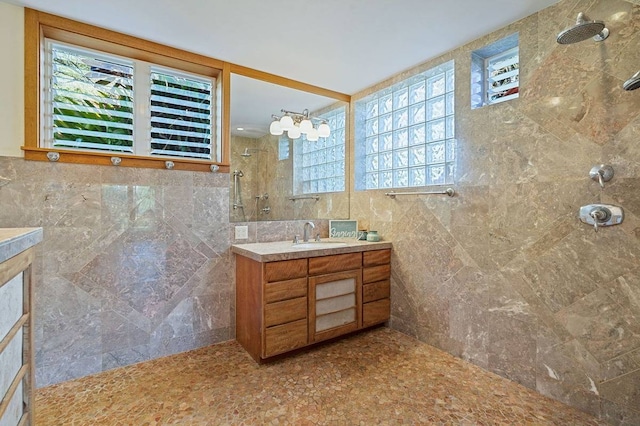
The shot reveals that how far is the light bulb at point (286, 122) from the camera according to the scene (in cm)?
291

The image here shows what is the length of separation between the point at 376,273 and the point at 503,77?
1.84m

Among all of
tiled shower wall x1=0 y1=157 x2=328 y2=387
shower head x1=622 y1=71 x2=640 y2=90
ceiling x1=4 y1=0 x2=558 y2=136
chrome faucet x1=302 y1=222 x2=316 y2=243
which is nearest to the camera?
shower head x1=622 y1=71 x2=640 y2=90

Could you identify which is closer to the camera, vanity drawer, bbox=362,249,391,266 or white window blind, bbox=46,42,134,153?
white window blind, bbox=46,42,134,153

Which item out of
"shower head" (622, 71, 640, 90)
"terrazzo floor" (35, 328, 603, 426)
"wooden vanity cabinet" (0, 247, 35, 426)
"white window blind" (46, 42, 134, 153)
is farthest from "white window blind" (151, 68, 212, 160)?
"shower head" (622, 71, 640, 90)

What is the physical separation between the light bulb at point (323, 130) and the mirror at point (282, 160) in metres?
0.07

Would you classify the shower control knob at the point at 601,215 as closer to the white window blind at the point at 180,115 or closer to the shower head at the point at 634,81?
the shower head at the point at 634,81

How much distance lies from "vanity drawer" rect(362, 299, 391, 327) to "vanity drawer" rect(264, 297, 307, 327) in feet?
2.11

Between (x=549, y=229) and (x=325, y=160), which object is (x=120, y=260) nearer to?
(x=325, y=160)

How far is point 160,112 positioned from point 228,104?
1.74 feet

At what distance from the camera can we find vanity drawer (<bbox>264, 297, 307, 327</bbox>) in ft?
7.16

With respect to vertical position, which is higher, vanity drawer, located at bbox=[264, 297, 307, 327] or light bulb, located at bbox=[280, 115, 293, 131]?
light bulb, located at bbox=[280, 115, 293, 131]

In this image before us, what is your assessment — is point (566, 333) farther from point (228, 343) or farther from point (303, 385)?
point (228, 343)

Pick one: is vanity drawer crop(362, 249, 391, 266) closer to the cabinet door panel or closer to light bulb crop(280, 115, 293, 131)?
the cabinet door panel

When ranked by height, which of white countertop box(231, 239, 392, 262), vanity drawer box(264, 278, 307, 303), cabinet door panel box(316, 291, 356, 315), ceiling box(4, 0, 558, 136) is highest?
ceiling box(4, 0, 558, 136)
